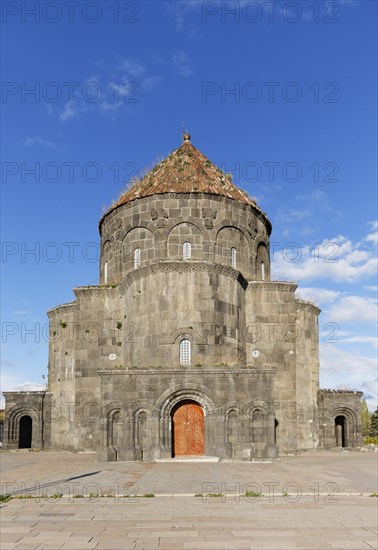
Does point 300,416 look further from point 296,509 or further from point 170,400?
point 296,509

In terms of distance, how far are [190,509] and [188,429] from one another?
589 inches

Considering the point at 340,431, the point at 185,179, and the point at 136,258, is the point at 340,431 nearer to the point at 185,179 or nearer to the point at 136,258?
the point at 136,258

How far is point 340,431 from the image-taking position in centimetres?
3912

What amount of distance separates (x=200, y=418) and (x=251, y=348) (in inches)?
285

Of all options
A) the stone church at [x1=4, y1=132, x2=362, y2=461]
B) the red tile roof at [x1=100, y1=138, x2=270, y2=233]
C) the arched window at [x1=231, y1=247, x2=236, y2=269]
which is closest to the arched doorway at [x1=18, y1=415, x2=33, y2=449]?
the stone church at [x1=4, y1=132, x2=362, y2=461]

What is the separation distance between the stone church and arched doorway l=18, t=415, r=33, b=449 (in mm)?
84

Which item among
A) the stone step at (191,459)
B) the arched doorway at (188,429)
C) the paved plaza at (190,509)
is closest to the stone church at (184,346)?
the arched doorway at (188,429)

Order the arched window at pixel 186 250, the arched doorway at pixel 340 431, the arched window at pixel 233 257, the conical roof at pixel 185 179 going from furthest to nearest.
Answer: the arched doorway at pixel 340 431, the conical roof at pixel 185 179, the arched window at pixel 233 257, the arched window at pixel 186 250

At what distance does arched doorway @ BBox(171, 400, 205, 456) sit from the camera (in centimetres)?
2827

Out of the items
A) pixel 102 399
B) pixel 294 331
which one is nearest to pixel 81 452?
pixel 102 399

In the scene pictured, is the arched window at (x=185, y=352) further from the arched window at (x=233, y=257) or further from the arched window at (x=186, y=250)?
the arched window at (x=233, y=257)

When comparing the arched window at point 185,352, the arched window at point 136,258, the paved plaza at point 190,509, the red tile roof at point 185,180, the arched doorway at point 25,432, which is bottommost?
the arched doorway at point 25,432

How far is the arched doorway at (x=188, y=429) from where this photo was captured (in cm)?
2827

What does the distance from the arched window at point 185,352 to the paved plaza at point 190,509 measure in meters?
8.55
